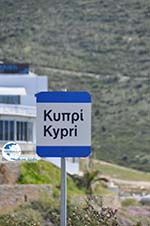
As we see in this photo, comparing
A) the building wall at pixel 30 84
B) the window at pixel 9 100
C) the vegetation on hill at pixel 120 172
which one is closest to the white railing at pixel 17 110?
the building wall at pixel 30 84

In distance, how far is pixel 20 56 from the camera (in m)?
95.4

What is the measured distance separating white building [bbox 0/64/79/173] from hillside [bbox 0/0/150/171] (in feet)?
75.1

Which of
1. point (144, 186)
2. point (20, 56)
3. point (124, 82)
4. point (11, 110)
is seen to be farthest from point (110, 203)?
point (20, 56)

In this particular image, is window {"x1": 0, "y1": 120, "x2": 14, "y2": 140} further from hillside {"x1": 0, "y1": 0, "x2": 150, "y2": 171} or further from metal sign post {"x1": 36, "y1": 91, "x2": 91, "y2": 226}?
metal sign post {"x1": 36, "y1": 91, "x2": 91, "y2": 226}

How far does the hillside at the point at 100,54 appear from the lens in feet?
269

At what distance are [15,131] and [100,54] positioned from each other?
48306 millimetres

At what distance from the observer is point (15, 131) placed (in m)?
50.0

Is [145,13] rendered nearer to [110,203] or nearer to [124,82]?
[124,82]

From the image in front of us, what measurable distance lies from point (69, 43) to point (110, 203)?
55070 mm

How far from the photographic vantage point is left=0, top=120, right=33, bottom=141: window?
49.8 metres

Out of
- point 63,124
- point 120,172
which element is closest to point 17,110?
point 120,172

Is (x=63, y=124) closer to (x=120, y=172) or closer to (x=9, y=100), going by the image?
(x=9, y=100)

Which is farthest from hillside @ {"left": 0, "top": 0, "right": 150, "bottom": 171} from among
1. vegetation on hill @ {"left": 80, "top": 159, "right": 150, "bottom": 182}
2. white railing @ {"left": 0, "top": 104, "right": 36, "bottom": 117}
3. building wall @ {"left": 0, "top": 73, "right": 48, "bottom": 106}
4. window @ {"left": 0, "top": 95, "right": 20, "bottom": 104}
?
white railing @ {"left": 0, "top": 104, "right": 36, "bottom": 117}

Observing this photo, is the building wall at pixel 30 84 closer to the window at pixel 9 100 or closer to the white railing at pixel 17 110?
the window at pixel 9 100
